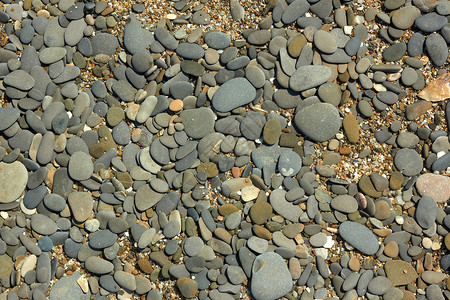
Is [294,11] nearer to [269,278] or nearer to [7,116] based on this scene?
[269,278]

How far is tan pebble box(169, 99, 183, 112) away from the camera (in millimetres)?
1360

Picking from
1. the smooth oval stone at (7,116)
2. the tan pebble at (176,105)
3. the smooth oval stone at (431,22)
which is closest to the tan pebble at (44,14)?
the smooth oval stone at (7,116)

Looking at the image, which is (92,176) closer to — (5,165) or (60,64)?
(5,165)

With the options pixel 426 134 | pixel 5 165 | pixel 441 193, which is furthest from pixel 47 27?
pixel 441 193

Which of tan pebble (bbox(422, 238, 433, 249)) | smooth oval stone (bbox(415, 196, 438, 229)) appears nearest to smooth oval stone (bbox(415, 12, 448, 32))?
smooth oval stone (bbox(415, 196, 438, 229))

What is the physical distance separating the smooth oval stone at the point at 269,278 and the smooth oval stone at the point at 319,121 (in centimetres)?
42

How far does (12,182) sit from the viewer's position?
135cm

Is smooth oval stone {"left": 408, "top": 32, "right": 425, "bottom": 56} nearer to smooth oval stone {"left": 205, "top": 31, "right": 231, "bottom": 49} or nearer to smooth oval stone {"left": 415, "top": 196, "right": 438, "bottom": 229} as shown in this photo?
smooth oval stone {"left": 415, "top": 196, "right": 438, "bottom": 229}

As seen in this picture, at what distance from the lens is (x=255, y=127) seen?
4.43ft

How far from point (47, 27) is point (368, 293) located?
1406mm

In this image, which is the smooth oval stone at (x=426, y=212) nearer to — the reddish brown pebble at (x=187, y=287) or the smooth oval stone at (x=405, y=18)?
the smooth oval stone at (x=405, y=18)

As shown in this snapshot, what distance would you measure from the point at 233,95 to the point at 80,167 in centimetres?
55

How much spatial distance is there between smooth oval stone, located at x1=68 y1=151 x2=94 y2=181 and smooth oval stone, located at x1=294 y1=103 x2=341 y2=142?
701 mm

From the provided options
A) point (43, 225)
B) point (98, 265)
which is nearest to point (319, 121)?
point (98, 265)
